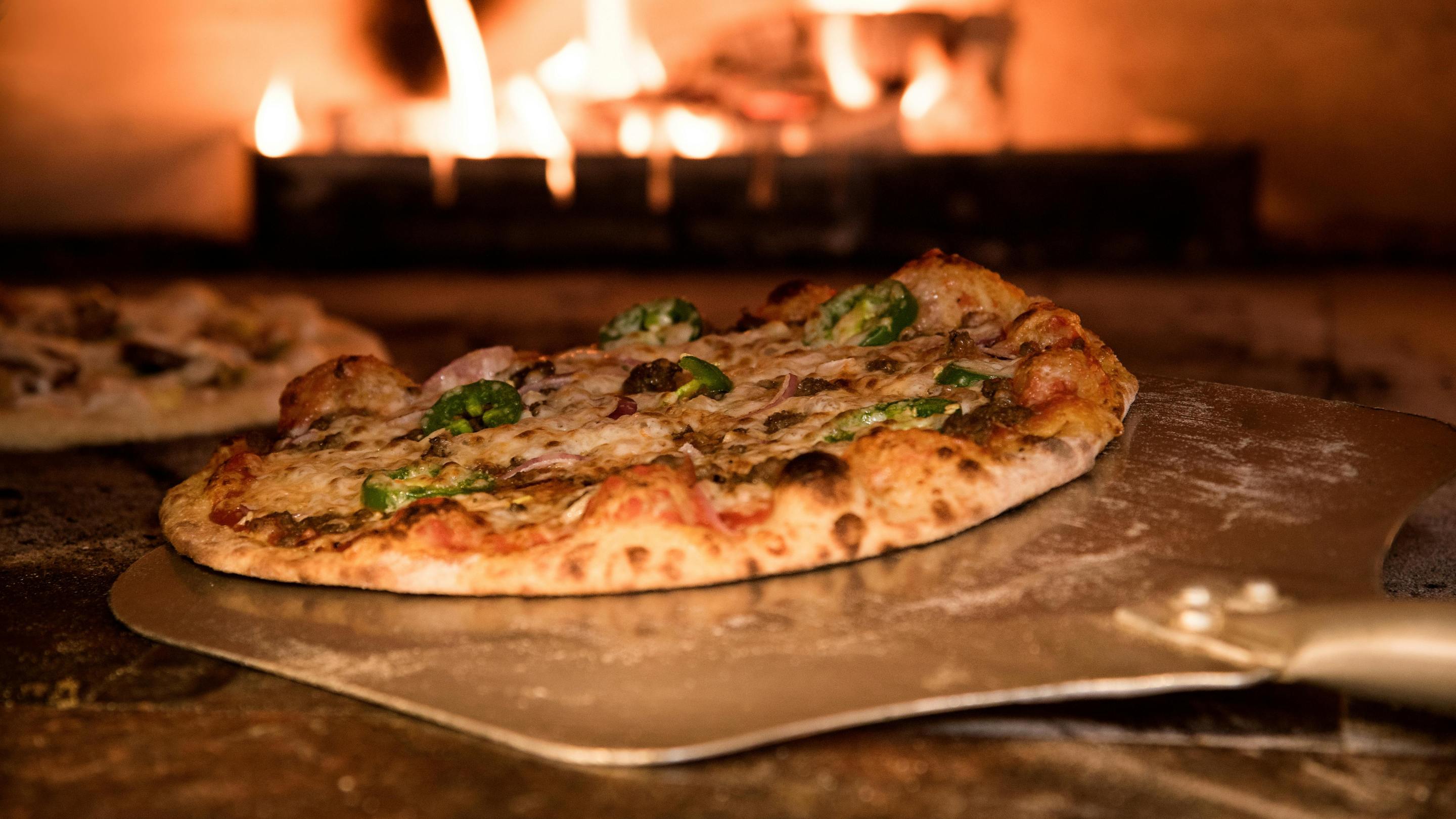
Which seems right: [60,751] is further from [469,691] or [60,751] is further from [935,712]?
[935,712]

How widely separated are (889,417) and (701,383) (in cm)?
52

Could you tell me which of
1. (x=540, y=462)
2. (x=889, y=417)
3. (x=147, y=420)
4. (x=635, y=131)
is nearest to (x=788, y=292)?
(x=889, y=417)

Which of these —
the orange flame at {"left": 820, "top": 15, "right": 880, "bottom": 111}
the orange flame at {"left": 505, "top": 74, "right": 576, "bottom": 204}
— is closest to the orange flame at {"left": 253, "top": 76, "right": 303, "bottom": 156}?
the orange flame at {"left": 505, "top": 74, "right": 576, "bottom": 204}

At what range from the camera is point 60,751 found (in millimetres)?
2205

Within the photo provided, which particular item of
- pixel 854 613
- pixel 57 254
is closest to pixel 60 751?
pixel 854 613

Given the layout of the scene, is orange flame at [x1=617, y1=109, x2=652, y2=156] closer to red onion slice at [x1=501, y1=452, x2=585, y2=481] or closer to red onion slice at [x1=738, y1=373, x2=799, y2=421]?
red onion slice at [x1=738, y1=373, x2=799, y2=421]

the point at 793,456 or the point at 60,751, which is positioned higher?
the point at 793,456

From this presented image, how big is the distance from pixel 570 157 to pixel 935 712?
7336 millimetres

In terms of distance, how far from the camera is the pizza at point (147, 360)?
4.84 meters

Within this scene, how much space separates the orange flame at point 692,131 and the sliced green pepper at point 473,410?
649 centimetres

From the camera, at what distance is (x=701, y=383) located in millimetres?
3248

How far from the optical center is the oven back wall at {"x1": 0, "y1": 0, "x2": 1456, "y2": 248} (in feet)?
31.8

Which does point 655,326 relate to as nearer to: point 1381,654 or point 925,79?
point 1381,654

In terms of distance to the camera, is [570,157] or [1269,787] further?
[570,157]
